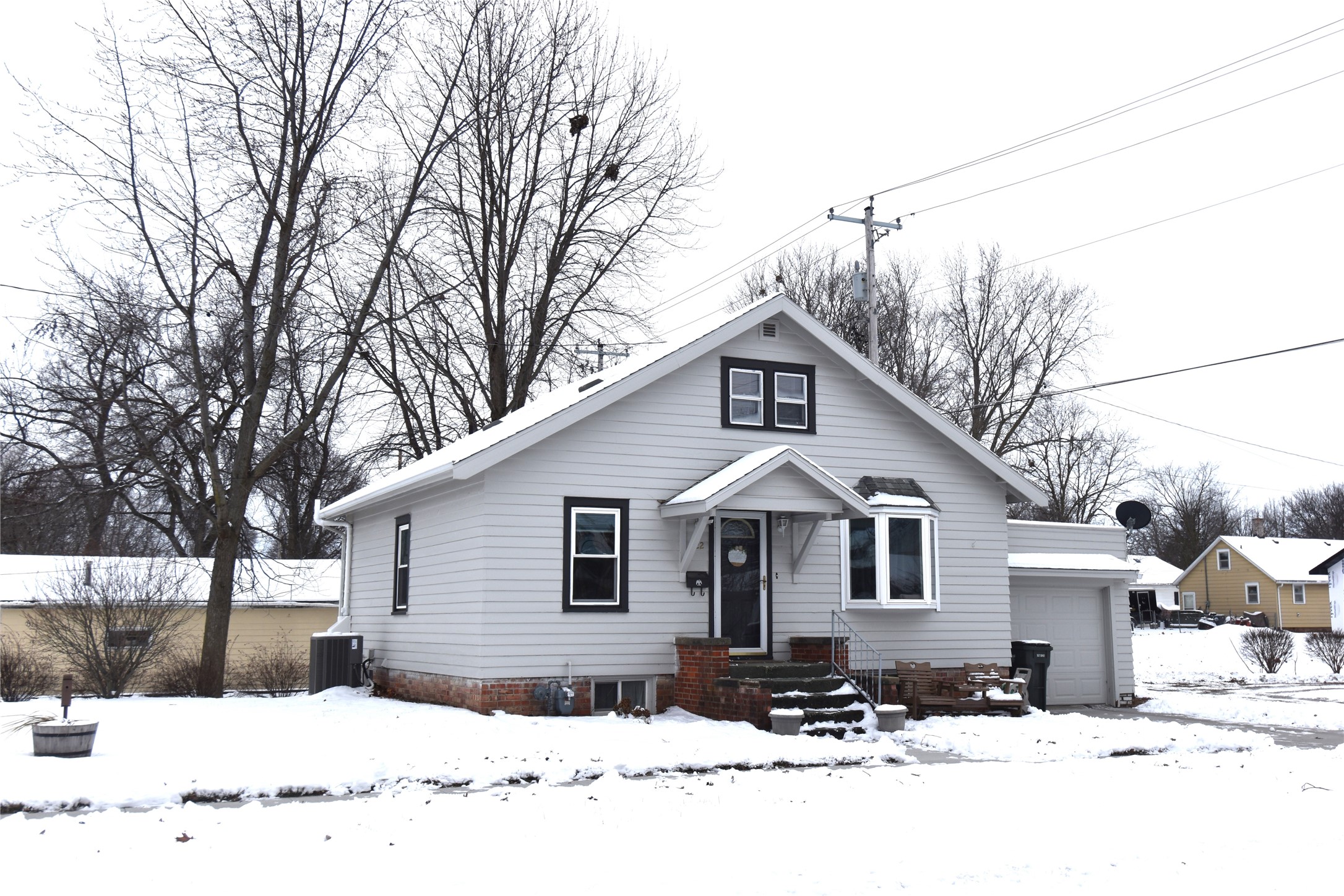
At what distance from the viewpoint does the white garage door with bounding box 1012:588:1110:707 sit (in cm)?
1984

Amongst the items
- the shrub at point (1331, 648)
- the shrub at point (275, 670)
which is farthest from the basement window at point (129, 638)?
the shrub at point (1331, 648)

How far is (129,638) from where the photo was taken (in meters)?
19.7

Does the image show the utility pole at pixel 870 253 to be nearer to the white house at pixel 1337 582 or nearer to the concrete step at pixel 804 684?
the concrete step at pixel 804 684

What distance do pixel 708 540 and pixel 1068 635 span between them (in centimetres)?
796

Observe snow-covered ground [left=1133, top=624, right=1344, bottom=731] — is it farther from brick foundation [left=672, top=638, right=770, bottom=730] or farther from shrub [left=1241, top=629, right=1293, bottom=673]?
brick foundation [left=672, top=638, right=770, bottom=730]

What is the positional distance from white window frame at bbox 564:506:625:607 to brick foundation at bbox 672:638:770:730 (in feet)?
3.69

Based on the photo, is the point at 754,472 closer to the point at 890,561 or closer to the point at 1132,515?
the point at 890,561

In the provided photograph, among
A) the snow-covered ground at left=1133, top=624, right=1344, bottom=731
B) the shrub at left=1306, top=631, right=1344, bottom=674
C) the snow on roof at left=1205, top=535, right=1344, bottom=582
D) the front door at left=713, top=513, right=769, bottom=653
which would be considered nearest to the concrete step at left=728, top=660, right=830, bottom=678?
the front door at left=713, top=513, right=769, bottom=653

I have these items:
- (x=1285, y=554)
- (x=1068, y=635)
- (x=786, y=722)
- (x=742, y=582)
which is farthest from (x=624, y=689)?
(x=1285, y=554)

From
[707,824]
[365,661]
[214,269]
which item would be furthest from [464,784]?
[214,269]

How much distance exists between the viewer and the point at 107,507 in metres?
27.3

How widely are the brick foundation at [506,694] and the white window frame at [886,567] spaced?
3.29 metres

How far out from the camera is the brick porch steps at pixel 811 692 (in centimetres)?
1438

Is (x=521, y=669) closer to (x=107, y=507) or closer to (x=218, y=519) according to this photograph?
(x=218, y=519)
